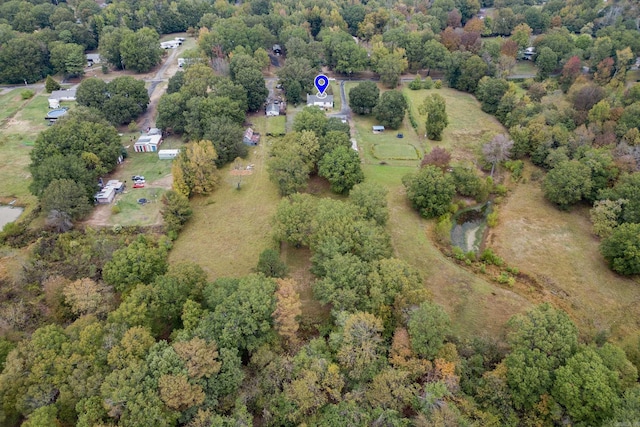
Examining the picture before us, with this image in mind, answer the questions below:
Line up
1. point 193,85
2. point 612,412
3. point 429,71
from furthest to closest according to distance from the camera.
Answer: point 429,71 → point 193,85 → point 612,412

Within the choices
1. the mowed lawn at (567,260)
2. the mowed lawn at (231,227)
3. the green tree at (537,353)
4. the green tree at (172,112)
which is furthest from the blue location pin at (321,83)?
the green tree at (537,353)

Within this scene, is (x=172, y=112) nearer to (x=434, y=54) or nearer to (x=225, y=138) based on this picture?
(x=225, y=138)

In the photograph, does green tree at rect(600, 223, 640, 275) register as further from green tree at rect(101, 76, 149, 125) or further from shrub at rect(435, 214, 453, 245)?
green tree at rect(101, 76, 149, 125)

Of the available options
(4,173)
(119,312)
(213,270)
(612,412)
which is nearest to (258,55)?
(4,173)

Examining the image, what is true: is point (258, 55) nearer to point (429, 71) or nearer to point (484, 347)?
point (429, 71)

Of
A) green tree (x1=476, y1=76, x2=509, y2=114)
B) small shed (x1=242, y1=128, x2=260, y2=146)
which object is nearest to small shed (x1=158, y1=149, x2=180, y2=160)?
small shed (x1=242, y1=128, x2=260, y2=146)

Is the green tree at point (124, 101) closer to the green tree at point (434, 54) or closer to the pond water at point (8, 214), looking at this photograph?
the pond water at point (8, 214)

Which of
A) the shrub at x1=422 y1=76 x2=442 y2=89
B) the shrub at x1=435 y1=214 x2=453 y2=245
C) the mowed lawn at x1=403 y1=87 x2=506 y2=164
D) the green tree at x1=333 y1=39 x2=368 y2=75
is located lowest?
the shrub at x1=435 y1=214 x2=453 y2=245
